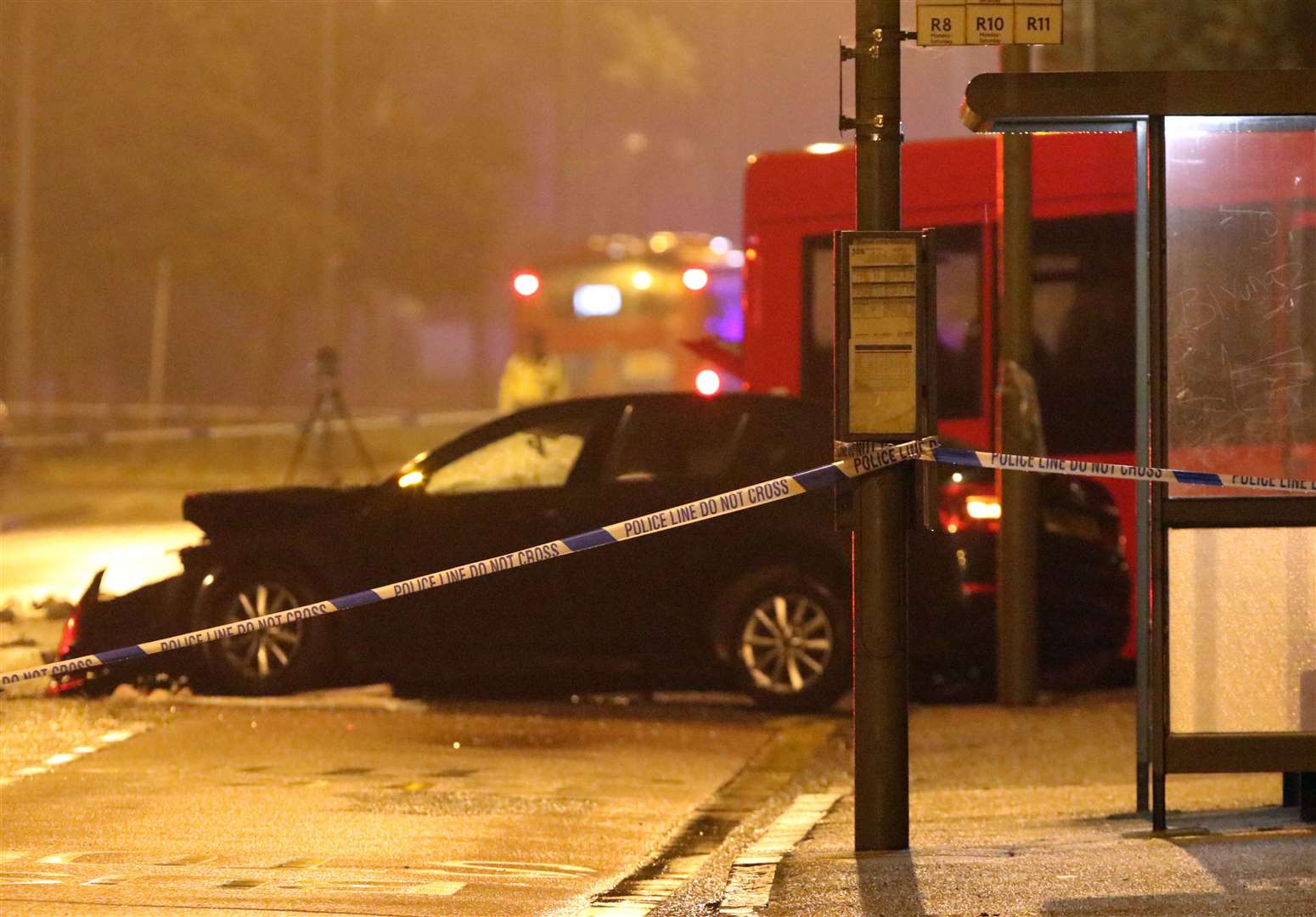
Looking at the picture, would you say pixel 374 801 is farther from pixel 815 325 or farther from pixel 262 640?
pixel 815 325

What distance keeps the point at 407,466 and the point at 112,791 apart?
3.46 meters

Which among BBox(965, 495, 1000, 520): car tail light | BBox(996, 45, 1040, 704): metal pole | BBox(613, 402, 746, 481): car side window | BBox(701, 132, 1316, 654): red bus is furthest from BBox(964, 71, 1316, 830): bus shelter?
BBox(701, 132, 1316, 654): red bus

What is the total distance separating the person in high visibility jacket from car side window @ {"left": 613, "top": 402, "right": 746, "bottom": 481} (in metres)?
8.90

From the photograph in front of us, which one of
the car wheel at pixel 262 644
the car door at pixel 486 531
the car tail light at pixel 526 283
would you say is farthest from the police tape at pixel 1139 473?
the car tail light at pixel 526 283

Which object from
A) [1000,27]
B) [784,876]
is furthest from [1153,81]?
[784,876]

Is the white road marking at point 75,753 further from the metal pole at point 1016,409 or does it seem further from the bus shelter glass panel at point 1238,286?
the bus shelter glass panel at point 1238,286

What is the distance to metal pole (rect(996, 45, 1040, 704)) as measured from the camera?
11297 millimetres

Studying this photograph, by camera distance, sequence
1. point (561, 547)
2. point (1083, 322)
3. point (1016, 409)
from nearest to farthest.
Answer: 1. point (561, 547)
2. point (1016, 409)
3. point (1083, 322)

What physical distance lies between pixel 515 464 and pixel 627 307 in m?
27.0

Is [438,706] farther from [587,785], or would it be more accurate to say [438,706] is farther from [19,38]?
[19,38]

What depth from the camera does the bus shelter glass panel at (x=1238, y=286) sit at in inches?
294

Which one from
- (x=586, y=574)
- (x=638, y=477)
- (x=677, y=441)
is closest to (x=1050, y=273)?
(x=677, y=441)

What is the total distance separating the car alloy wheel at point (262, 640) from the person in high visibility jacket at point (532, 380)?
917cm

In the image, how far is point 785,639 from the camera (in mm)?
11438
